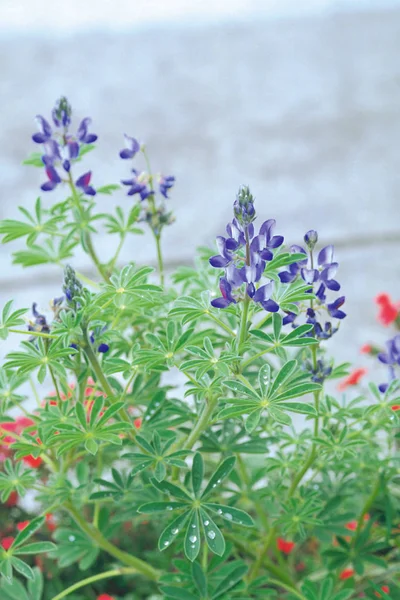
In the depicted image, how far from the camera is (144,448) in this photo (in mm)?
794

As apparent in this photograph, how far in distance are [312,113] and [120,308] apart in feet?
6.66

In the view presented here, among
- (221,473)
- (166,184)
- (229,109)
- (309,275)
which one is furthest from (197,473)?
(229,109)

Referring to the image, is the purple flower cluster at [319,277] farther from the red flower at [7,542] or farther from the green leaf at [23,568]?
the red flower at [7,542]

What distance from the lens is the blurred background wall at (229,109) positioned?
230cm

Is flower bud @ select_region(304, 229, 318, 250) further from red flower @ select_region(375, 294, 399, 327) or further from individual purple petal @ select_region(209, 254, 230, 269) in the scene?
red flower @ select_region(375, 294, 399, 327)

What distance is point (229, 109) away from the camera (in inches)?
105

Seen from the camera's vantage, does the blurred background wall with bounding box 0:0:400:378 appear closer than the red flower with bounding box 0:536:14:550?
No

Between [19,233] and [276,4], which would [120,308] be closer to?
[19,233]

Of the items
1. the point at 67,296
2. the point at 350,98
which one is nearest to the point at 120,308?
the point at 67,296

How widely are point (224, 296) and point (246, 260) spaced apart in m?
0.04

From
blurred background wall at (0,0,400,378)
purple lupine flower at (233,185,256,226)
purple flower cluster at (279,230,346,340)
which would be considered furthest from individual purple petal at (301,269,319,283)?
blurred background wall at (0,0,400,378)

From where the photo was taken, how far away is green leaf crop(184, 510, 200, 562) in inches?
28.5

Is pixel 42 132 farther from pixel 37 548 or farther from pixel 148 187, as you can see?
pixel 37 548

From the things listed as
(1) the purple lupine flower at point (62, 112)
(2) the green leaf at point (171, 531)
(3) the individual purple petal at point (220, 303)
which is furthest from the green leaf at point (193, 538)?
(1) the purple lupine flower at point (62, 112)
